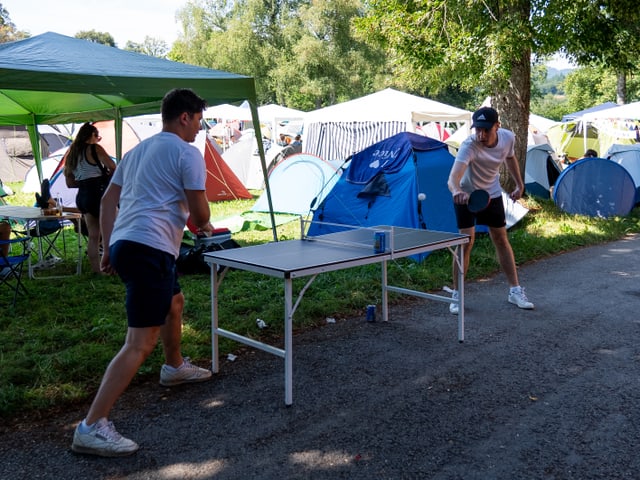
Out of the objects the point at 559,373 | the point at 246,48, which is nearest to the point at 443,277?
the point at 559,373

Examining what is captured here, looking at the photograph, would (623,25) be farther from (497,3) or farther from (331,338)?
(331,338)

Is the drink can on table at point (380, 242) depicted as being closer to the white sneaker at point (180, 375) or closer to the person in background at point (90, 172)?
the white sneaker at point (180, 375)

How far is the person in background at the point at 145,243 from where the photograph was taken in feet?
10.2

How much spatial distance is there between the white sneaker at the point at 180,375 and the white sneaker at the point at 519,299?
3218 mm

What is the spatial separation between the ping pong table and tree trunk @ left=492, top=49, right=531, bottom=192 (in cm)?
710

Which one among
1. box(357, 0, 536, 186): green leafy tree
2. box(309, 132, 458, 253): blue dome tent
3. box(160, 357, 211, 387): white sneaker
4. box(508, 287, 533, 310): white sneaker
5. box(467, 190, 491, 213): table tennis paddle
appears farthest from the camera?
box(357, 0, 536, 186): green leafy tree

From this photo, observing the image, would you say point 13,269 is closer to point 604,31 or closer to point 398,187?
point 398,187

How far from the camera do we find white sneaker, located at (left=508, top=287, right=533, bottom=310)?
5816mm

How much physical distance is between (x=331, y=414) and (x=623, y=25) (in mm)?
9810

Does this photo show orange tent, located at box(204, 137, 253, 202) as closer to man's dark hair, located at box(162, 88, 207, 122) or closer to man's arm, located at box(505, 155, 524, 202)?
man's arm, located at box(505, 155, 524, 202)

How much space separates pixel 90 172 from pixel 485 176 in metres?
4.38

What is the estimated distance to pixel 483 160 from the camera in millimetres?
5469

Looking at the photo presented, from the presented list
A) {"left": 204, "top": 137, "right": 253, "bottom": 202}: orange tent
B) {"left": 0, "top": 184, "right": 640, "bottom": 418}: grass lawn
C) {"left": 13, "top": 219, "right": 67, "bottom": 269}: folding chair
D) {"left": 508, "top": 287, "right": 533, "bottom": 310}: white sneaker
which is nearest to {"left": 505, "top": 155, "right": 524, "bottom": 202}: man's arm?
{"left": 508, "top": 287, "right": 533, "bottom": 310}: white sneaker

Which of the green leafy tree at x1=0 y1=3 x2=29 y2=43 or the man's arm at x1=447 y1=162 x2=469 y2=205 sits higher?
the green leafy tree at x1=0 y1=3 x2=29 y2=43
